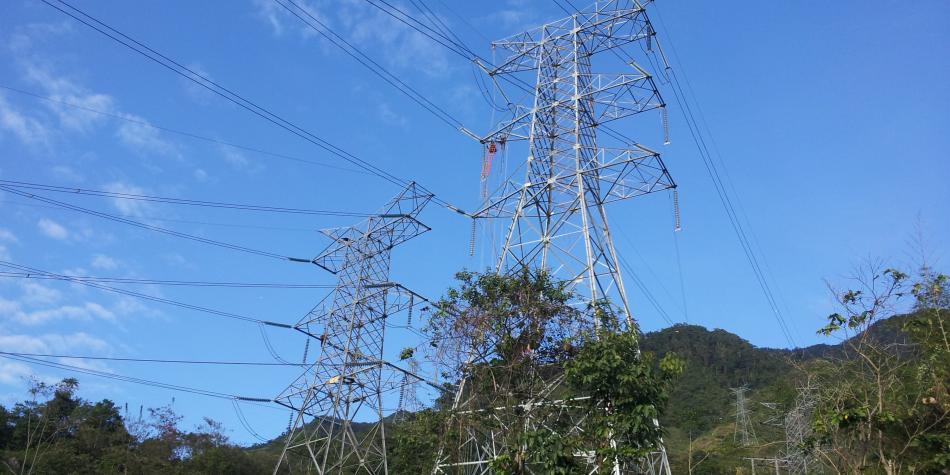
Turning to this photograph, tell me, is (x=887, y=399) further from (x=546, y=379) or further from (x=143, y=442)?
(x=143, y=442)

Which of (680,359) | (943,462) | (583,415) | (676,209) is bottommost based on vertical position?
(943,462)

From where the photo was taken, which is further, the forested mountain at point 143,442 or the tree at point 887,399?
the forested mountain at point 143,442

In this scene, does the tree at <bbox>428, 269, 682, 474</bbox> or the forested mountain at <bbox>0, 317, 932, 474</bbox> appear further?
the forested mountain at <bbox>0, 317, 932, 474</bbox>

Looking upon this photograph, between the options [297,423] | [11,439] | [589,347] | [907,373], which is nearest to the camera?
[589,347]

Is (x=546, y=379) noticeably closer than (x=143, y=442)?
Yes

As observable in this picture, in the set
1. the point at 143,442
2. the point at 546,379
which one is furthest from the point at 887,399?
the point at 143,442

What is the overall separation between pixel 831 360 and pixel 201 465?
3140 centimetres

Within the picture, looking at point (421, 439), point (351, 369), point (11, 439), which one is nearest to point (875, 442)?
point (421, 439)

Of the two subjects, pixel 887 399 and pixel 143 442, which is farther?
pixel 143 442

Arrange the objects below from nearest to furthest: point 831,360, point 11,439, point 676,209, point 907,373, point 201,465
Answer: point 831,360 < point 907,373 < point 676,209 < point 201,465 < point 11,439

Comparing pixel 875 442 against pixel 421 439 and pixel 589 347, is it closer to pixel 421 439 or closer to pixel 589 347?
pixel 589 347

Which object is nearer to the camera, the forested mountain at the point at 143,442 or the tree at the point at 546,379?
the tree at the point at 546,379

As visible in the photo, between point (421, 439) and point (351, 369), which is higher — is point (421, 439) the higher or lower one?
the lower one

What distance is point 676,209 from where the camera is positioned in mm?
20828
